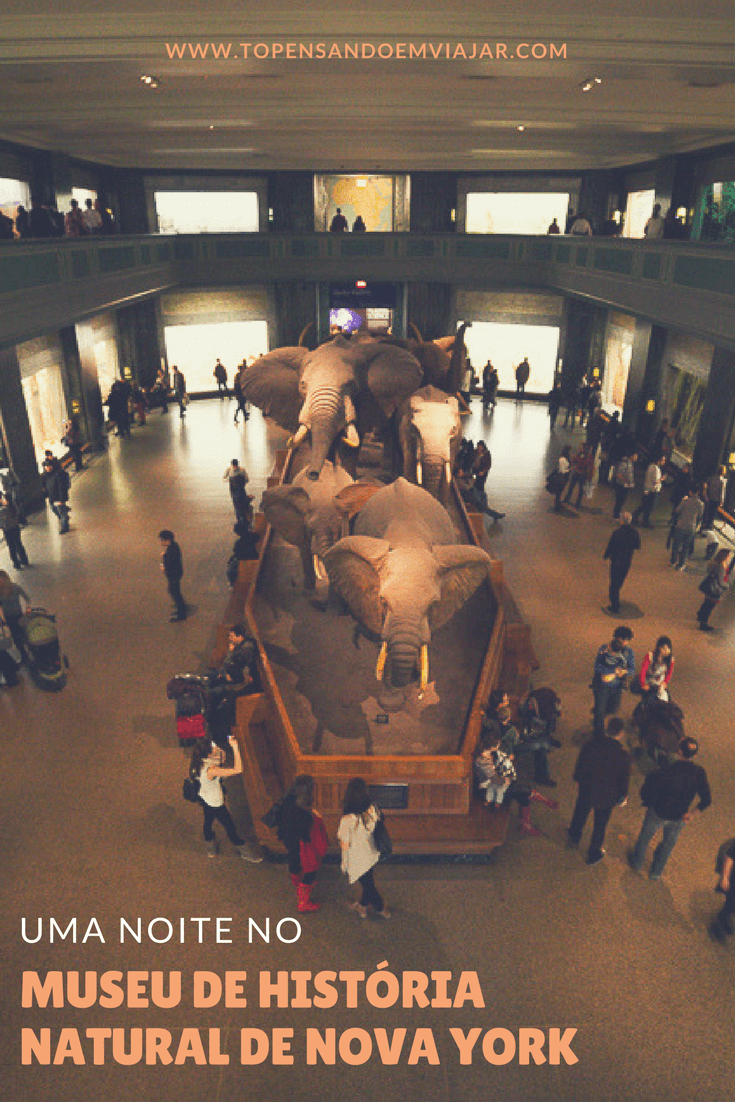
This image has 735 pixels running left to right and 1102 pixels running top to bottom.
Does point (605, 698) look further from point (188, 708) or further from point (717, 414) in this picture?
point (717, 414)

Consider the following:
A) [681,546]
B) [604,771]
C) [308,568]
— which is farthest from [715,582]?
[308,568]

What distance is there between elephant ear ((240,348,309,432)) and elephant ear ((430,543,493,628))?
17.9ft

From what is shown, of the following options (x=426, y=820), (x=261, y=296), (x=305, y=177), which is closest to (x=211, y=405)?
(x=261, y=296)

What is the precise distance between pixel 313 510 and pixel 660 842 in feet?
17.8

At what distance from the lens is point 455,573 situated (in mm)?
7223

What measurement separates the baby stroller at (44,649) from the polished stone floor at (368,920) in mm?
236

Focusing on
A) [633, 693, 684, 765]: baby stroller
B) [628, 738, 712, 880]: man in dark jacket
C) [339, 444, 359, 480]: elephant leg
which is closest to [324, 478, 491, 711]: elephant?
[628, 738, 712, 880]: man in dark jacket

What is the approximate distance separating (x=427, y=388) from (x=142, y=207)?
1927 cm

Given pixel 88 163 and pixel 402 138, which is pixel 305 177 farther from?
pixel 402 138

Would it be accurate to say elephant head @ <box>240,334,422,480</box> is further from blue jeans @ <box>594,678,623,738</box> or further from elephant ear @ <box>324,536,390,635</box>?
blue jeans @ <box>594,678,623,738</box>

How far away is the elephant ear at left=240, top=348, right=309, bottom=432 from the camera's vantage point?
11.7 meters

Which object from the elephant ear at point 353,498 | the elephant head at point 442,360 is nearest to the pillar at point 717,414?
the elephant head at point 442,360

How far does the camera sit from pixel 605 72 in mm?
8742

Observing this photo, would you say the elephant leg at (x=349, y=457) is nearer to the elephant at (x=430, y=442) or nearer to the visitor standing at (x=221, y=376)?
the elephant at (x=430, y=442)
